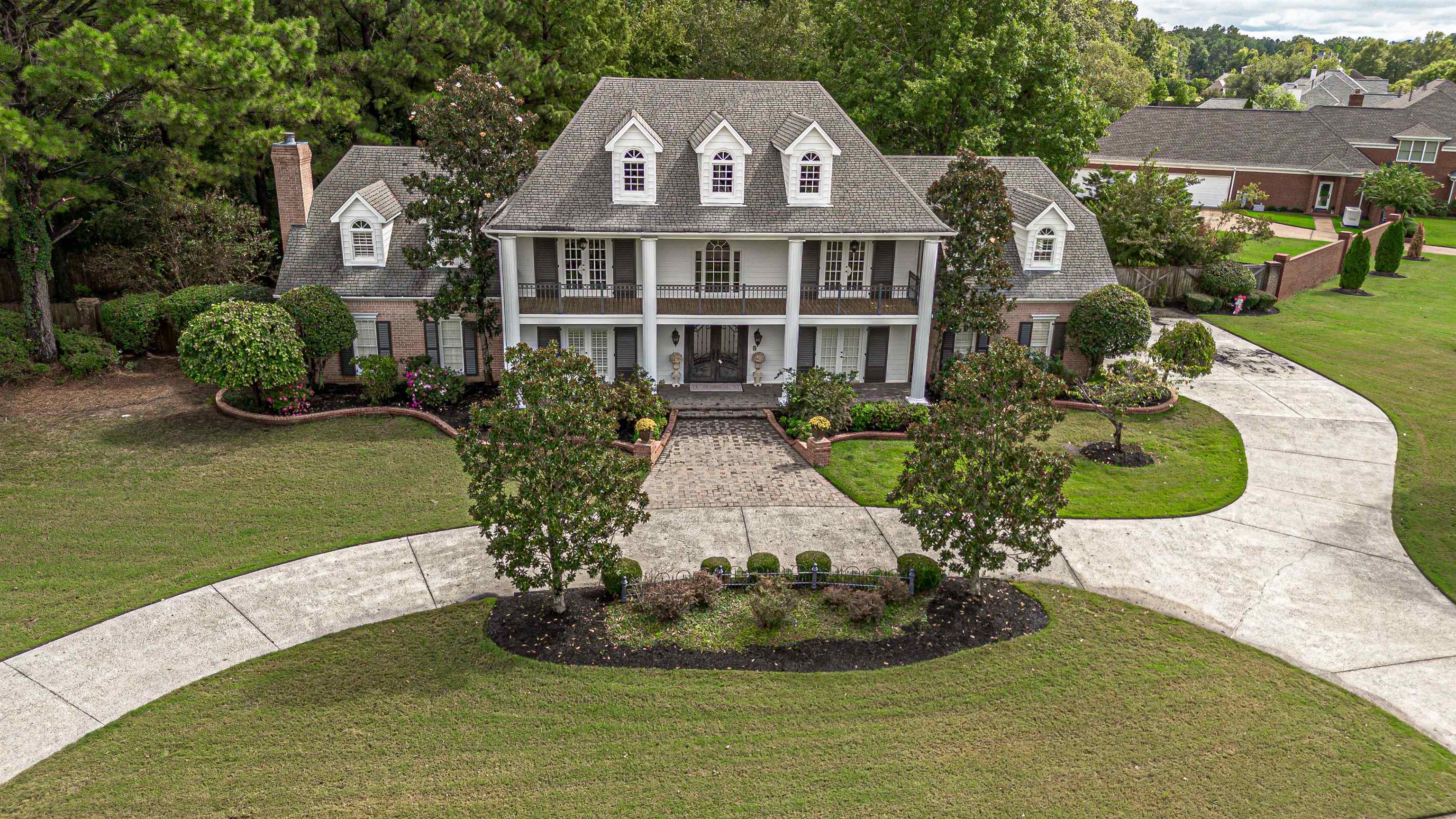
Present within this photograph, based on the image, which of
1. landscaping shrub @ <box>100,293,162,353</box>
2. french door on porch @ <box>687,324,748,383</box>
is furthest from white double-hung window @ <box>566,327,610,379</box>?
landscaping shrub @ <box>100,293,162,353</box>

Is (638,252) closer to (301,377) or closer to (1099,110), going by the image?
(301,377)

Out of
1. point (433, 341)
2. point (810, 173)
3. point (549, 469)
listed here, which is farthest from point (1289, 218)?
point (549, 469)

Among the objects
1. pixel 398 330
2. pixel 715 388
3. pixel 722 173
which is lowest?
pixel 715 388

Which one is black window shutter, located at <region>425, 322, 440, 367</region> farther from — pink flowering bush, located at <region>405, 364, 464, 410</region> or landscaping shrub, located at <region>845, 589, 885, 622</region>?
landscaping shrub, located at <region>845, 589, 885, 622</region>

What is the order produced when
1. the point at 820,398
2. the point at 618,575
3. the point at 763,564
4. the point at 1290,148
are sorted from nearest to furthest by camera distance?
1. the point at 618,575
2. the point at 763,564
3. the point at 820,398
4. the point at 1290,148

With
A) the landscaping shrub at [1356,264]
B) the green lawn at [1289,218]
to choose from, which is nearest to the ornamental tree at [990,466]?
the landscaping shrub at [1356,264]

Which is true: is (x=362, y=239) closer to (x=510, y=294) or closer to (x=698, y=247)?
(x=510, y=294)
